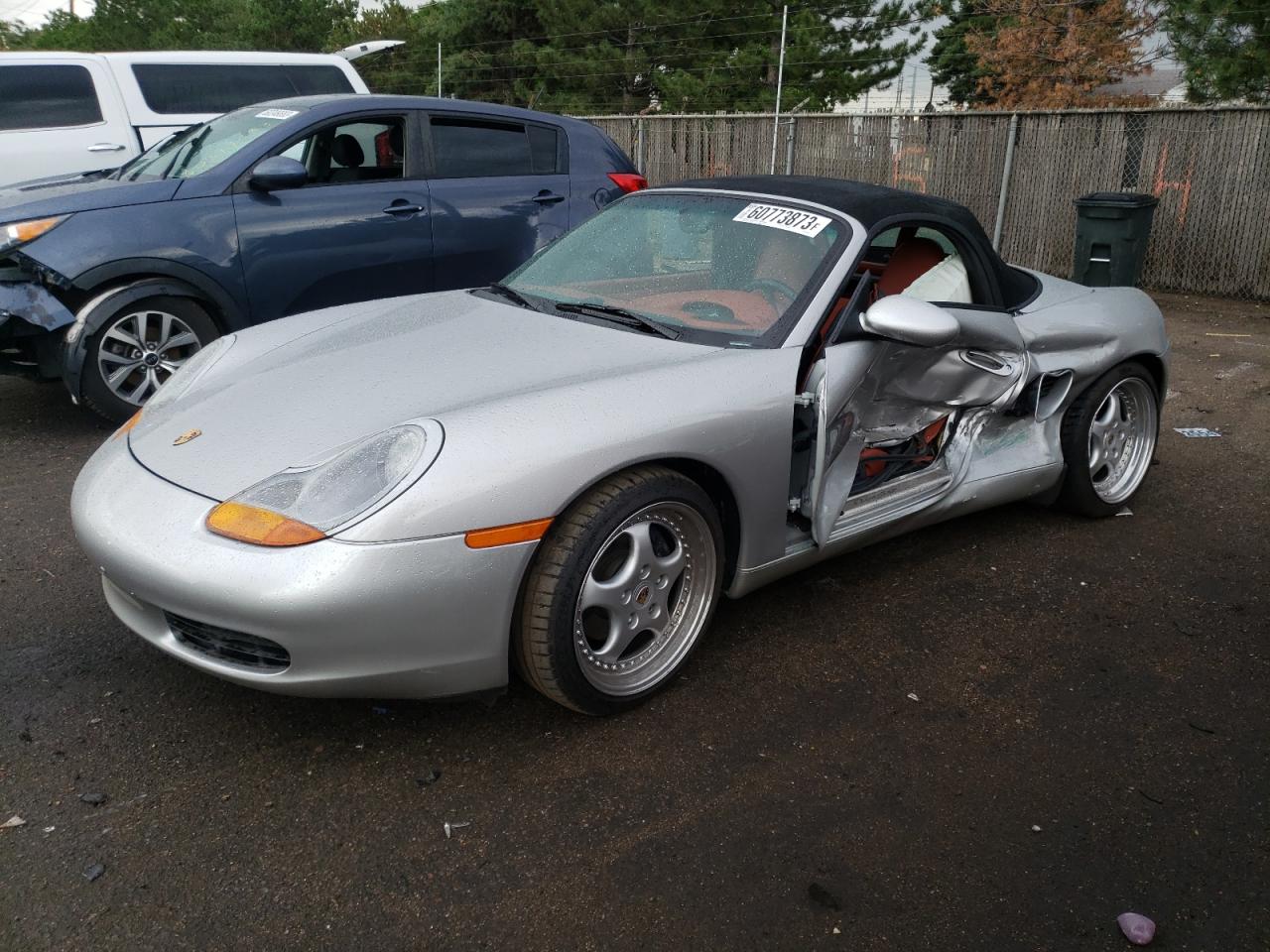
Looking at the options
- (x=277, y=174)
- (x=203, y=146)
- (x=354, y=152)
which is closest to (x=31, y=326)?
(x=277, y=174)

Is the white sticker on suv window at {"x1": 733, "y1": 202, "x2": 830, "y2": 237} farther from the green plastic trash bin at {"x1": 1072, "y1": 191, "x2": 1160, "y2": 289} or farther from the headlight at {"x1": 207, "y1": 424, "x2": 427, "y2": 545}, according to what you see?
the green plastic trash bin at {"x1": 1072, "y1": 191, "x2": 1160, "y2": 289}

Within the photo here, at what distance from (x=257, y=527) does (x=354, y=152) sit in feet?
13.8

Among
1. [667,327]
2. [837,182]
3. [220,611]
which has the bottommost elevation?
[220,611]

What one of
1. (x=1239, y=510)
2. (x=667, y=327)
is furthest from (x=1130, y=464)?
(x=667, y=327)

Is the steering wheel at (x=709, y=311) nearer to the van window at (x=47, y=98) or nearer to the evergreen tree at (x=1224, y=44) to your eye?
the van window at (x=47, y=98)

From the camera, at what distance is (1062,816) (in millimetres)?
2531

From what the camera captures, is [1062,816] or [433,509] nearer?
[433,509]

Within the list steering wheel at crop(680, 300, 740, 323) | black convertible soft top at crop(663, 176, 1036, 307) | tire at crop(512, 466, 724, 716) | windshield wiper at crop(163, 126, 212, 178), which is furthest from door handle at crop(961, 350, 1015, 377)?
windshield wiper at crop(163, 126, 212, 178)

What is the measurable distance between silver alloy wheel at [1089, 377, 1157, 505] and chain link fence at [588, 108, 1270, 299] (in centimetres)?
646

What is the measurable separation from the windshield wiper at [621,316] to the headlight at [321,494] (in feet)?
3.10

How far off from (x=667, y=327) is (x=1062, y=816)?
1.76 meters

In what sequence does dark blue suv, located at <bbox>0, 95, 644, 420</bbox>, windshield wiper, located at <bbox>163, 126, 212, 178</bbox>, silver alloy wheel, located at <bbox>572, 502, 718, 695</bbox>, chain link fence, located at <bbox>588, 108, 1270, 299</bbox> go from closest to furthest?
silver alloy wheel, located at <bbox>572, 502, 718, 695</bbox> < dark blue suv, located at <bbox>0, 95, 644, 420</bbox> < windshield wiper, located at <bbox>163, 126, 212, 178</bbox> < chain link fence, located at <bbox>588, 108, 1270, 299</bbox>

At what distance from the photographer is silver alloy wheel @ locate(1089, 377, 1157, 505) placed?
435cm

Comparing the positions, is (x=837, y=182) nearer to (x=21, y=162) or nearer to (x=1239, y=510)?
(x=1239, y=510)
